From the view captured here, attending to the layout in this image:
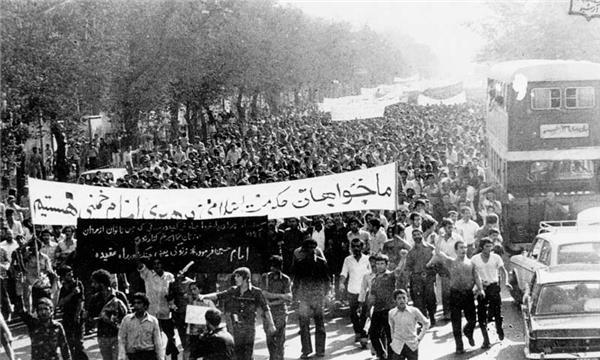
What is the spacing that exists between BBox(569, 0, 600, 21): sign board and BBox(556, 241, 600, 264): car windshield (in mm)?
3574

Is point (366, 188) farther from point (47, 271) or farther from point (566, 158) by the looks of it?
point (566, 158)

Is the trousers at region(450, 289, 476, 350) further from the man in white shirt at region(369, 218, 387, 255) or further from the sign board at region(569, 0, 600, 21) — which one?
the sign board at region(569, 0, 600, 21)

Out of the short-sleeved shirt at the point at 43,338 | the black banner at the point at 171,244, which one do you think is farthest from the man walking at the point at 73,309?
the short-sleeved shirt at the point at 43,338

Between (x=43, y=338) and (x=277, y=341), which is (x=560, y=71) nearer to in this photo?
(x=277, y=341)

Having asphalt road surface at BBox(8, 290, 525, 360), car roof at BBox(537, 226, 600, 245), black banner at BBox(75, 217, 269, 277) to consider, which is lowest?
asphalt road surface at BBox(8, 290, 525, 360)

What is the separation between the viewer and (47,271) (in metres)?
13.7

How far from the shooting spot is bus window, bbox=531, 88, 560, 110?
1930 centimetres

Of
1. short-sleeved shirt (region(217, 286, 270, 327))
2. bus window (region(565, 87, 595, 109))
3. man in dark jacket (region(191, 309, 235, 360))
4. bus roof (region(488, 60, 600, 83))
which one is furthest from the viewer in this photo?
bus window (region(565, 87, 595, 109))

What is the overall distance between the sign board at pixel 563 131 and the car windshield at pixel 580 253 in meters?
7.09

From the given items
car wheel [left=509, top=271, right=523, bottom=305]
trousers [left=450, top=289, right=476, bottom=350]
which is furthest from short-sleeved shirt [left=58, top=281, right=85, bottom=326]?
car wheel [left=509, top=271, right=523, bottom=305]

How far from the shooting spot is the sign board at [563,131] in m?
19.3

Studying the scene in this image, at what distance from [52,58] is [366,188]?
15.1 metres

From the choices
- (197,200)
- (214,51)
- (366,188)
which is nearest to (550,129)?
(366,188)

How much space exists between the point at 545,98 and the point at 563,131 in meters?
0.76
